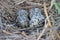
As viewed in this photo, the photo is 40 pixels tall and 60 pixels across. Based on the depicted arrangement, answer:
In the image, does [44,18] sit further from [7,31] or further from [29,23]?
[7,31]

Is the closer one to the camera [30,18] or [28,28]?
[28,28]

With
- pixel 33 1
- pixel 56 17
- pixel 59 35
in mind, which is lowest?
pixel 59 35

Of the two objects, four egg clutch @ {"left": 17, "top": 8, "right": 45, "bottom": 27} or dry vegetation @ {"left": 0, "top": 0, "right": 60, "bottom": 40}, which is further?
four egg clutch @ {"left": 17, "top": 8, "right": 45, "bottom": 27}

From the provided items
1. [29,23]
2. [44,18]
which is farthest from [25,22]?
[44,18]

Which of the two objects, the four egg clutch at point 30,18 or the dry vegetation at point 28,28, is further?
the four egg clutch at point 30,18
